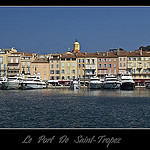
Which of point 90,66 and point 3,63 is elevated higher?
point 3,63

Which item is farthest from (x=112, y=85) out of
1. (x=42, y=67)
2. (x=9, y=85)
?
(x=9, y=85)

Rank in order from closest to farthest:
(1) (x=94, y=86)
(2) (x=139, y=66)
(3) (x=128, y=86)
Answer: (3) (x=128, y=86) < (1) (x=94, y=86) < (2) (x=139, y=66)

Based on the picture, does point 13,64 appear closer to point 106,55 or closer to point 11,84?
point 11,84

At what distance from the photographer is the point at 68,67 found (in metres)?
111

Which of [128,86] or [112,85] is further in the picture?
[112,85]

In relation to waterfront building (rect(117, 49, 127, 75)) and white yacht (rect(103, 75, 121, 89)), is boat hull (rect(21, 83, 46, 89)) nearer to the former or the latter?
white yacht (rect(103, 75, 121, 89))

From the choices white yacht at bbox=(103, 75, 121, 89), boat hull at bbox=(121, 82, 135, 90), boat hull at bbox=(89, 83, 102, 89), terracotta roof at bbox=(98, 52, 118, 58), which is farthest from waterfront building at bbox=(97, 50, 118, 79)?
boat hull at bbox=(121, 82, 135, 90)

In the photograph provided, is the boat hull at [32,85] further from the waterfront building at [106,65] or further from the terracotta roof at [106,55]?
the terracotta roof at [106,55]

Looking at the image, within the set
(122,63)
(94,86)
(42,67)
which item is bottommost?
(94,86)

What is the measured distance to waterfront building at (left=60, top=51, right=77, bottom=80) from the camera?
110150 millimetres

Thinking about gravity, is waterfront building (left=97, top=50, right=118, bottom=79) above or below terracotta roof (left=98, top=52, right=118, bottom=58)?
below

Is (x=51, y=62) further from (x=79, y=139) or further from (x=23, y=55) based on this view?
→ (x=79, y=139)

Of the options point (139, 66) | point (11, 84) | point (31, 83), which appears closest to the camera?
point (11, 84)
